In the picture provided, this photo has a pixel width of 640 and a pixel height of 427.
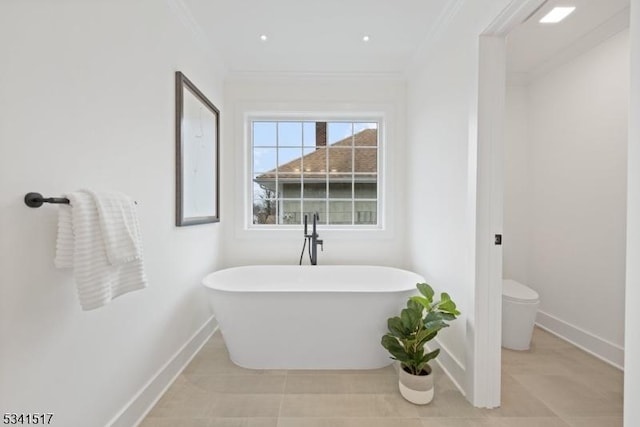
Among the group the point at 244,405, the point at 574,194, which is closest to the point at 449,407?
the point at 244,405

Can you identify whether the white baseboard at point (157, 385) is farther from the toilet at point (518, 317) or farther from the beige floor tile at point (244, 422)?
the toilet at point (518, 317)

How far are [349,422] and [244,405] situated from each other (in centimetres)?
60

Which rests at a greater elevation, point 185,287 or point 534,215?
point 534,215

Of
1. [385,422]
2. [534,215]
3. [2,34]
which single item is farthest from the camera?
[534,215]

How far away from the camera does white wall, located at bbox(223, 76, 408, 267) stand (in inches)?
109

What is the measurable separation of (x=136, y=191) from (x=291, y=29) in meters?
1.59

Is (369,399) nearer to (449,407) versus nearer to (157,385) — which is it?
(449,407)

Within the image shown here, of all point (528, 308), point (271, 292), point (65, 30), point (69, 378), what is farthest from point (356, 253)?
point (65, 30)

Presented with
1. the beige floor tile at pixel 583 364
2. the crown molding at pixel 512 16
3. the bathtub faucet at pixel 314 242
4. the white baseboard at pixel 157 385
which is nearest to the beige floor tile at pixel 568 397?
the beige floor tile at pixel 583 364

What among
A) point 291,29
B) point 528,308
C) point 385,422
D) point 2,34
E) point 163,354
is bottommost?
point 385,422

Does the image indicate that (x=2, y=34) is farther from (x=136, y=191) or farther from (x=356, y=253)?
(x=356, y=253)

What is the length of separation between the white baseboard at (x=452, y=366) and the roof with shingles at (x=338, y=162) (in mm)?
1767

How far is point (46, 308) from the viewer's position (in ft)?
3.24

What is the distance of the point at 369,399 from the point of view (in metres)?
1.63
